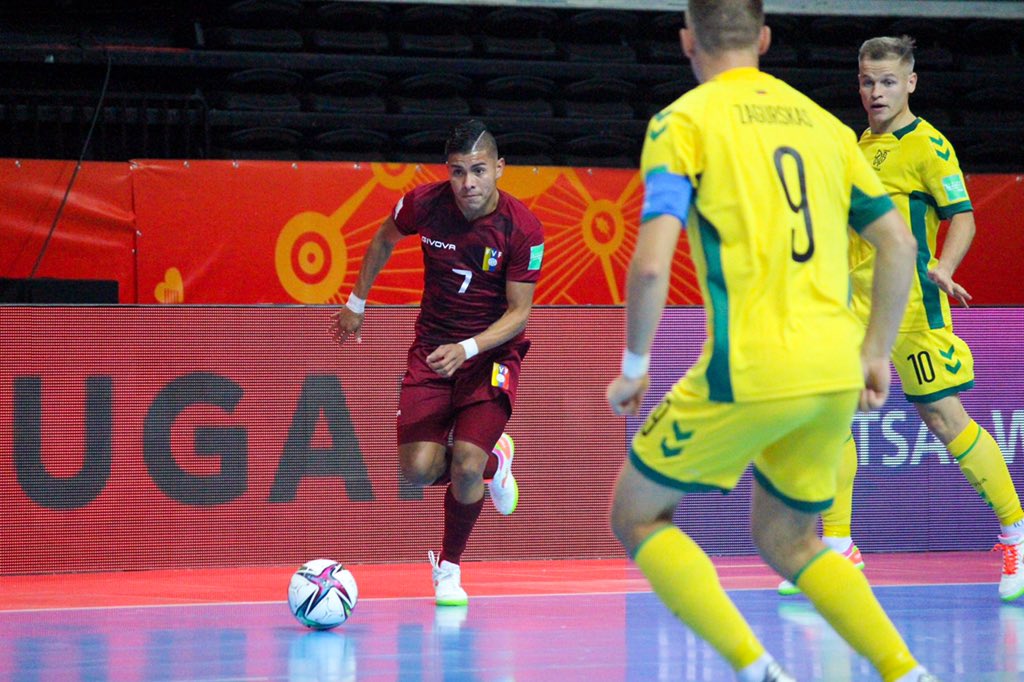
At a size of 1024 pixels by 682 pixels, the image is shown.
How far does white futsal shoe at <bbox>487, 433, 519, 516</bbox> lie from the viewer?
19.7ft

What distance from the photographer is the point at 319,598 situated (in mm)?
4891

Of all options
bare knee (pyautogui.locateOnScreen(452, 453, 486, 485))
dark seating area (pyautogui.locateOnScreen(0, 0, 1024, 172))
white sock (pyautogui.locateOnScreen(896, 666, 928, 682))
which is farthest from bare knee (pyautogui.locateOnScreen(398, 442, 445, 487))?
dark seating area (pyautogui.locateOnScreen(0, 0, 1024, 172))

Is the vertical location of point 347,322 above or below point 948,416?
above

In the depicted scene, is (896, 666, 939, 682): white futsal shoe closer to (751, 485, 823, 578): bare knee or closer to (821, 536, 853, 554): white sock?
(751, 485, 823, 578): bare knee

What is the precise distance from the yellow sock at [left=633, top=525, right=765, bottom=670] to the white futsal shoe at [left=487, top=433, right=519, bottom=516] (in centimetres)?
273

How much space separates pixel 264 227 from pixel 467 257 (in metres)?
3.09

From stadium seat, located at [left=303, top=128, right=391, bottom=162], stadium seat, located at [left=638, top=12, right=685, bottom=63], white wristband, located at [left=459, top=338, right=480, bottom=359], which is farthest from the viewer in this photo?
stadium seat, located at [left=638, top=12, right=685, bottom=63]

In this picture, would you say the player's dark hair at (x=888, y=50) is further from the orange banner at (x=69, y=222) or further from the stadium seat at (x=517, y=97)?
the stadium seat at (x=517, y=97)

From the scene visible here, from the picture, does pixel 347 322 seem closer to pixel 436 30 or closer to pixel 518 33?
pixel 436 30

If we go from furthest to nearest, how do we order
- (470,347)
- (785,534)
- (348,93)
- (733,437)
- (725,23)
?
(348,93)
(470,347)
(785,534)
(725,23)
(733,437)

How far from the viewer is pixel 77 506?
659cm

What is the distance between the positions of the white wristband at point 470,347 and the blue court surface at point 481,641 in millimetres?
1007

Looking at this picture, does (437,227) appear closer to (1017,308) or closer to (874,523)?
(874,523)

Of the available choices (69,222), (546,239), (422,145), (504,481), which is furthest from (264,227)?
(504,481)
